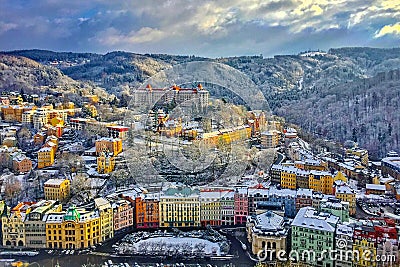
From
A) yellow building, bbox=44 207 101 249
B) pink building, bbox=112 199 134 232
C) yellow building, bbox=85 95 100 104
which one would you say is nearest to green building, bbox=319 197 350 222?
pink building, bbox=112 199 134 232

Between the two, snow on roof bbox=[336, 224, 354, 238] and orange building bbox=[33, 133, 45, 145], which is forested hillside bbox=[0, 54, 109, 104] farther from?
snow on roof bbox=[336, 224, 354, 238]

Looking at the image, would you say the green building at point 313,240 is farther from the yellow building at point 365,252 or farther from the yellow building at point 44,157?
the yellow building at point 44,157

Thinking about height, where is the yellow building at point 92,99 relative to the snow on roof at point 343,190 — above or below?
above

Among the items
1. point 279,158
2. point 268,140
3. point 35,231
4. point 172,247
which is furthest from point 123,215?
point 268,140

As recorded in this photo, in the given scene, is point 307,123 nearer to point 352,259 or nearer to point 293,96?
point 293,96

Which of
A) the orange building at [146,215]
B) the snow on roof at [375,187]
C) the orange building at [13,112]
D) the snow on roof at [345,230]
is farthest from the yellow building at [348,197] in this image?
the orange building at [13,112]
